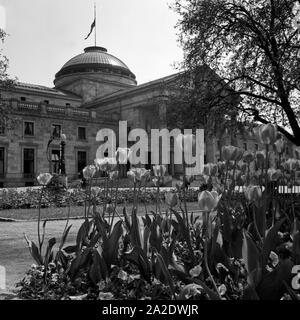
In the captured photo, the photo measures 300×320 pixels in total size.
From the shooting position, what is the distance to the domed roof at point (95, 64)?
62.5 m

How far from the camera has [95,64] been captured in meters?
62.6

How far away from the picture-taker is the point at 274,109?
17000 millimetres

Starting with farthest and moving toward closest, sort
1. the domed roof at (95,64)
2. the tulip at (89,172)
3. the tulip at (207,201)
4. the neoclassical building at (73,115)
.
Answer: the domed roof at (95,64)
the neoclassical building at (73,115)
the tulip at (89,172)
the tulip at (207,201)

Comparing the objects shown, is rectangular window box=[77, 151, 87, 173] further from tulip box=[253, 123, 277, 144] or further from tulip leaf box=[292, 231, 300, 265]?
tulip leaf box=[292, 231, 300, 265]

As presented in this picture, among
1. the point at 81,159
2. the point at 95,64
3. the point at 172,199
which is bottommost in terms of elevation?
the point at 172,199

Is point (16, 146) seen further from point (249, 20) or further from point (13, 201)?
point (249, 20)

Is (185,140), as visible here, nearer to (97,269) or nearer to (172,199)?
(172,199)

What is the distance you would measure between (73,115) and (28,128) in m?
5.99

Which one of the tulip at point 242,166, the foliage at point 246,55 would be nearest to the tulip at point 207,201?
the tulip at point 242,166

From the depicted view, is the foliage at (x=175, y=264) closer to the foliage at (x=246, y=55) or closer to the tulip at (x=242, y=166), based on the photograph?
the tulip at (x=242, y=166)

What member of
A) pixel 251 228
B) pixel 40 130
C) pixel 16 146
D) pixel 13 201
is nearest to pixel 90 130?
pixel 40 130

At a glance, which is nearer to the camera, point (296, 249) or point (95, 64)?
point (296, 249)

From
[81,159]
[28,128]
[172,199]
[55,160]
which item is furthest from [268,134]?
[81,159]

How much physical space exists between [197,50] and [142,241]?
14.1m
